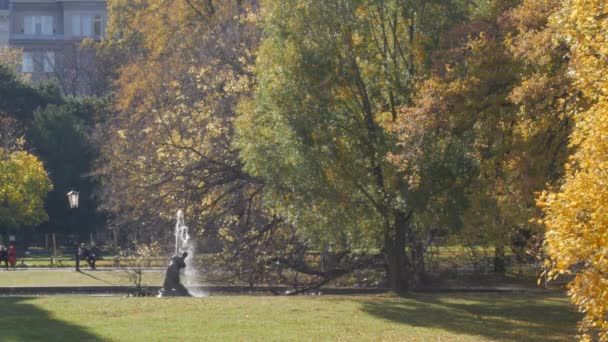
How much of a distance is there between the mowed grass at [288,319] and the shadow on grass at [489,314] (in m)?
0.02

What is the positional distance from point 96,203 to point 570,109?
139 feet

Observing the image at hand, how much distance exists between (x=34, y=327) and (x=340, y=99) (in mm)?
9491

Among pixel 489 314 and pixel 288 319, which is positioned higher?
pixel 288 319

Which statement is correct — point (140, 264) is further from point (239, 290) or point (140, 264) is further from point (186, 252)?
point (239, 290)

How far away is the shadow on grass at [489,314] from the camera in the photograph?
701 inches

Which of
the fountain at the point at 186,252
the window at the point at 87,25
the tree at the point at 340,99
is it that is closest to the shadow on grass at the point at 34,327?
the fountain at the point at 186,252

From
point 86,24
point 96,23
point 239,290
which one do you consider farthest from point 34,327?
point 86,24

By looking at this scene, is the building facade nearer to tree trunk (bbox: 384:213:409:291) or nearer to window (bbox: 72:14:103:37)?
window (bbox: 72:14:103:37)

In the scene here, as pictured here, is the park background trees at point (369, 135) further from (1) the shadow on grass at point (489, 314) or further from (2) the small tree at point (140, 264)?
(2) the small tree at point (140, 264)

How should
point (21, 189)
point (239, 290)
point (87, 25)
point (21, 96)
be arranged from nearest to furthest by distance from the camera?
point (239, 290)
point (21, 189)
point (21, 96)
point (87, 25)

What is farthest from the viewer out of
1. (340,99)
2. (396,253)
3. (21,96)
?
(21,96)

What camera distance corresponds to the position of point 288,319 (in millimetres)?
18859

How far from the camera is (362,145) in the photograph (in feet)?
75.9

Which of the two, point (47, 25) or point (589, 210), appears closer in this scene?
point (589, 210)
